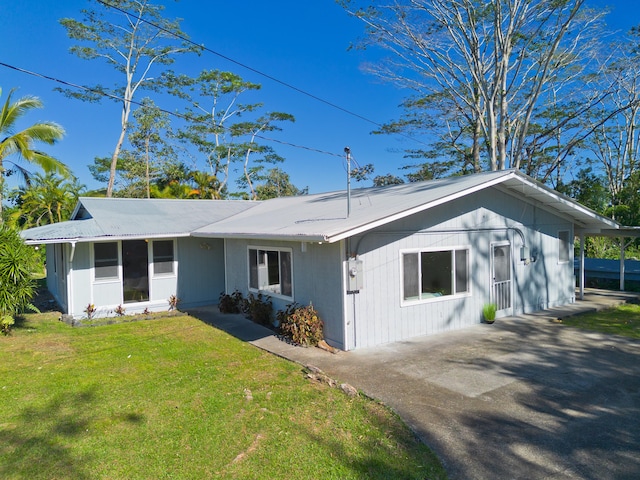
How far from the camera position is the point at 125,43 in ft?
85.7

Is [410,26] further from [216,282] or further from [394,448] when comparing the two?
[394,448]

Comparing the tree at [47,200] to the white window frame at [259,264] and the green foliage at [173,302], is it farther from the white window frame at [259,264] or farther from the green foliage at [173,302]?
the white window frame at [259,264]

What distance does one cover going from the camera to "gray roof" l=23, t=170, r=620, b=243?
759 cm

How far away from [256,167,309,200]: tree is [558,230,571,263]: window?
88.0 feet

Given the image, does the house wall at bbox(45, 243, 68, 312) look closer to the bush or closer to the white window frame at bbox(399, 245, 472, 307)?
the bush

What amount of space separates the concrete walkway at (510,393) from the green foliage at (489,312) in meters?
0.29

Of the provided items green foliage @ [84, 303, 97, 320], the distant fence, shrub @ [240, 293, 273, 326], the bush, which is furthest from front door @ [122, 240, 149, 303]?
the distant fence

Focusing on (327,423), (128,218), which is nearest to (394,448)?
(327,423)

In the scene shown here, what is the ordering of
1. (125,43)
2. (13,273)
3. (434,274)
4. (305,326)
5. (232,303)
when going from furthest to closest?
(125,43)
(232,303)
(434,274)
(13,273)
(305,326)

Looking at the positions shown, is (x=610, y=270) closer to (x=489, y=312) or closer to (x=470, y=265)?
(x=489, y=312)

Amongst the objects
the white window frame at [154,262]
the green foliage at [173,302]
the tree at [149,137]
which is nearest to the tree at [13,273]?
the white window frame at [154,262]

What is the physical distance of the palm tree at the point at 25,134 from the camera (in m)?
14.2

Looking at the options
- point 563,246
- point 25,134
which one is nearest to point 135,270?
point 25,134

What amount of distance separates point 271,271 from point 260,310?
0.96 m
